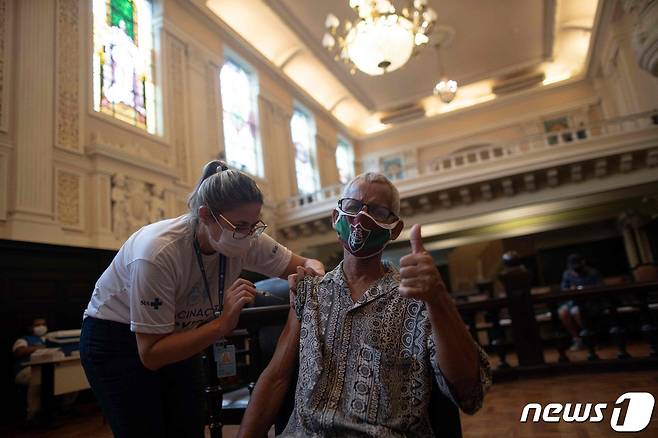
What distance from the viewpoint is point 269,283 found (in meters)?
2.18

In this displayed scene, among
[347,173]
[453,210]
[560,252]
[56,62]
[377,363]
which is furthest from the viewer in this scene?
[347,173]

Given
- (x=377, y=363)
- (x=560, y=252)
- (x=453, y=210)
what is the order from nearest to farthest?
(x=377, y=363) < (x=453, y=210) < (x=560, y=252)

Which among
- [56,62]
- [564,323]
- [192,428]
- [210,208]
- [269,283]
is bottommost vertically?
[564,323]

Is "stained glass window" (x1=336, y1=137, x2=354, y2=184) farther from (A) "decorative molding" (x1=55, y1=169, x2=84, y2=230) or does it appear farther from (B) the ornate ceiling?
(A) "decorative molding" (x1=55, y1=169, x2=84, y2=230)

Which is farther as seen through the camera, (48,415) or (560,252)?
(560,252)

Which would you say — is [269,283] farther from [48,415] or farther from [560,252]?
[560,252]

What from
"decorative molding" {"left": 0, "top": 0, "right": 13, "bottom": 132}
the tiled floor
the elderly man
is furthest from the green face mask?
"decorative molding" {"left": 0, "top": 0, "right": 13, "bottom": 132}

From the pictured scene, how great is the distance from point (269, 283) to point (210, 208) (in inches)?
26.6

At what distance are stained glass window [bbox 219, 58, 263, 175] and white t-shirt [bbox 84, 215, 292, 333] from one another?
915cm

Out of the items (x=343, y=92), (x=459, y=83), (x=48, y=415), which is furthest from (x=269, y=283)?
(x=459, y=83)

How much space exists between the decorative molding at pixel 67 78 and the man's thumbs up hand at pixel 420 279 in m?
6.91

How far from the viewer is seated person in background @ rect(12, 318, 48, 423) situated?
4703mm

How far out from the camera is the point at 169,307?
152 cm

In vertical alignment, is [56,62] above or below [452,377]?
above
